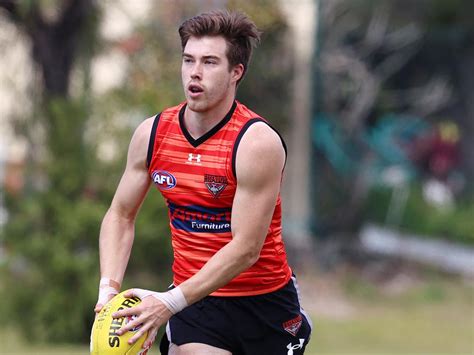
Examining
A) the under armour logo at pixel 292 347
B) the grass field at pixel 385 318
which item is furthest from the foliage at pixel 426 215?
the under armour logo at pixel 292 347

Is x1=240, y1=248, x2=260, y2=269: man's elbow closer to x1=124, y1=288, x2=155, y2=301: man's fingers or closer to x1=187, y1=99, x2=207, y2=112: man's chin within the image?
x1=124, y1=288, x2=155, y2=301: man's fingers

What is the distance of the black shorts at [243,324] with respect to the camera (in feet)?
15.5

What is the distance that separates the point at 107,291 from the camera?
468 centimetres

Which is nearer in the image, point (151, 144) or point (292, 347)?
point (151, 144)

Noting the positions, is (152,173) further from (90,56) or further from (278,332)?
(90,56)

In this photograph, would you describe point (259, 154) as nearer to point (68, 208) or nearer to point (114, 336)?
point (114, 336)

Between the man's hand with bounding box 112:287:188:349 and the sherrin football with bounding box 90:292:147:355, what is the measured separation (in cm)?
3

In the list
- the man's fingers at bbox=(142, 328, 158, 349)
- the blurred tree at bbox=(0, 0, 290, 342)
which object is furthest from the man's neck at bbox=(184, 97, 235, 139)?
the blurred tree at bbox=(0, 0, 290, 342)

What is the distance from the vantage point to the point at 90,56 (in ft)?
40.8

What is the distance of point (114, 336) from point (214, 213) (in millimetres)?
735

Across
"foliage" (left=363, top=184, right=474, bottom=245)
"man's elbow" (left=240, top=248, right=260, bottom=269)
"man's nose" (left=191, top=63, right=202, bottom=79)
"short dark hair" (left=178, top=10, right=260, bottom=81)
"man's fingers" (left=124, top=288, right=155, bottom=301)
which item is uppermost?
"short dark hair" (left=178, top=10, right=260, bottom=81)

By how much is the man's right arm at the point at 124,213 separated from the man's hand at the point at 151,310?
0.39m

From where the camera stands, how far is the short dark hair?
14.8 ft

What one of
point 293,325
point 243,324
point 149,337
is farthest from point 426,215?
point 149,337
